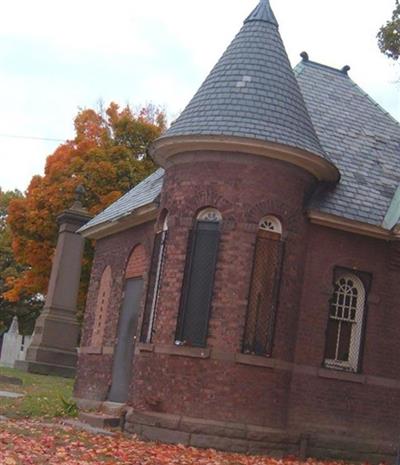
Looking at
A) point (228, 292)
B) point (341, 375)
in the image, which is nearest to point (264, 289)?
point (228, 292)

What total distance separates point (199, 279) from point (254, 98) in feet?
11.1

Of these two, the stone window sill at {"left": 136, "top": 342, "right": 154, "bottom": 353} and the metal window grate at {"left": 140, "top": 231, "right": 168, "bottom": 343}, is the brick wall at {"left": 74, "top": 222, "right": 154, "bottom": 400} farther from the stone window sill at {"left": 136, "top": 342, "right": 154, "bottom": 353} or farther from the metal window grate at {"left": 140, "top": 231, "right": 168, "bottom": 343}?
the stone window sill at {"left": 136, "top": 342, "right": 154, "bottom": 353}

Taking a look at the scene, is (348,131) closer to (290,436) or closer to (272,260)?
(272,260)

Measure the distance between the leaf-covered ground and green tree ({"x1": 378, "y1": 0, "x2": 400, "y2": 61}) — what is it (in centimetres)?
895

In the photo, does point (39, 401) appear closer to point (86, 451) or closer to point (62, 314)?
point (86, 451)

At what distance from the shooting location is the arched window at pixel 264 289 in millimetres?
14523

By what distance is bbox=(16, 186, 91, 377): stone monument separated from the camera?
27812 millimetres

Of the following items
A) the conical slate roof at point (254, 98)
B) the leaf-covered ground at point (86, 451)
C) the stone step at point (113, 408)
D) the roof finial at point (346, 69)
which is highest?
the roof finial at point (346, 69)

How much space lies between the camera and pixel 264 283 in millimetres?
14727

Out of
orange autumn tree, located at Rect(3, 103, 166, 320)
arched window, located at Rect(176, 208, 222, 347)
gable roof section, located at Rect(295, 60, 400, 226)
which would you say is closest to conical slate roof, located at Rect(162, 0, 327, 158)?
gable roof section, located at Rect(295, 60, 400, 226)

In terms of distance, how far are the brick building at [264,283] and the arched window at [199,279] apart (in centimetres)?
2

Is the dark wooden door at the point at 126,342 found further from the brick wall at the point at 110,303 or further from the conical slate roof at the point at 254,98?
the conical slate roof at the point at 254,98

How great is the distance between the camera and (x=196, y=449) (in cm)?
1361

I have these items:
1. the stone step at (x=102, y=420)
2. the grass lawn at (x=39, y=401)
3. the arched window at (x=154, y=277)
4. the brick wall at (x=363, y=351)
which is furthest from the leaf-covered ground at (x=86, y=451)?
the arched window at (x=154, y=277)
